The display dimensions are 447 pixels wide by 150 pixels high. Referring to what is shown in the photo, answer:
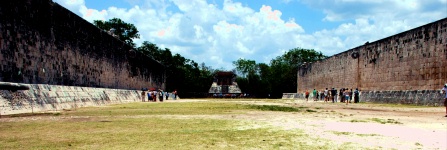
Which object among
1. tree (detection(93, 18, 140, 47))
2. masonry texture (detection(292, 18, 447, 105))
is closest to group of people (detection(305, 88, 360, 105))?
masonry texture (detection(292, 18, 447, 105))

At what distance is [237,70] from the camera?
282ft

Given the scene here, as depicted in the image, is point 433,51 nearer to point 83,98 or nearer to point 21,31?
point 83,98

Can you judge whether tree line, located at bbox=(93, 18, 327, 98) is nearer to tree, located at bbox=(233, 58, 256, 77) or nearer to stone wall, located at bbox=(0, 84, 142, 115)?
tree, located at bbox=(233, 58, 256, 77)

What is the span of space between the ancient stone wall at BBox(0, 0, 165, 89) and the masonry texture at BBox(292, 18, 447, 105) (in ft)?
55.7

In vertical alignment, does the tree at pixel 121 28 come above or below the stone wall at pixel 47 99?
above

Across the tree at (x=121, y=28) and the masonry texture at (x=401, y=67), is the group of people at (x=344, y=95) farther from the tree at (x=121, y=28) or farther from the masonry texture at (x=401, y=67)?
the tree at (x=121, y=28)

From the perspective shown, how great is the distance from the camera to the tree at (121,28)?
162 feet

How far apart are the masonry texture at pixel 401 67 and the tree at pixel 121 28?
1179 inches

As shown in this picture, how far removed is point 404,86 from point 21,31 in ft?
65.8

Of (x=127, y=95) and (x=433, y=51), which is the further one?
(x=127, y=95)

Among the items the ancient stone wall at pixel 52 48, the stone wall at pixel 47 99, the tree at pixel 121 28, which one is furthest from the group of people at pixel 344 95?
the tree at pixel 121 28

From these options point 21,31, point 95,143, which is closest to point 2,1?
point 21,31

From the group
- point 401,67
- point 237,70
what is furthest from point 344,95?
point 237,70

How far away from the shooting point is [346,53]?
106 ft
